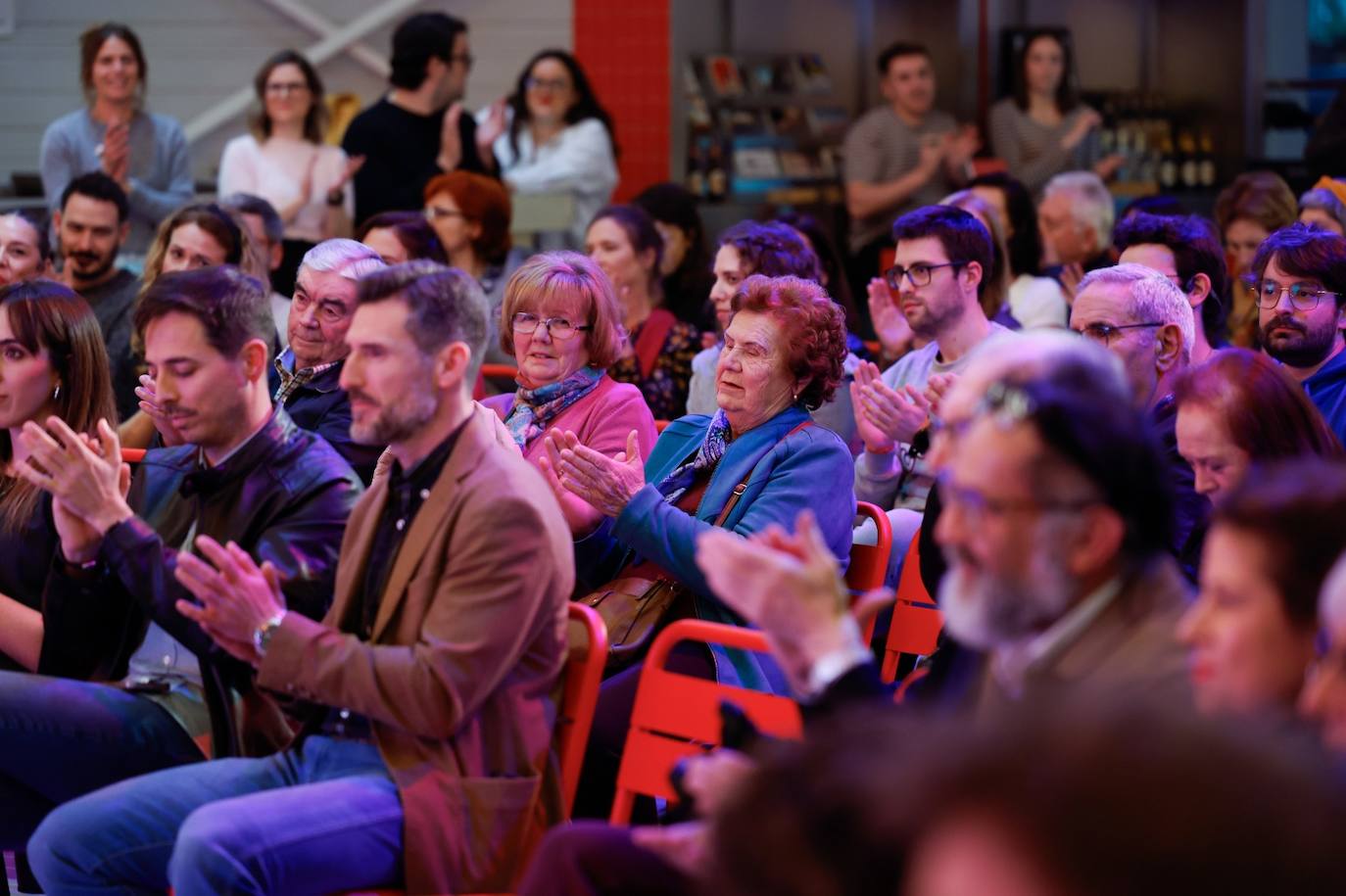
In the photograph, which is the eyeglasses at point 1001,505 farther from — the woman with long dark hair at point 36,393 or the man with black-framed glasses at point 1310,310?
the man with black-framed glasses at point 1310,310

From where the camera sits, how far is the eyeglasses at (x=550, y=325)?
3902 millimetres

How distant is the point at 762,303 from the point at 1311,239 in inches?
52.8

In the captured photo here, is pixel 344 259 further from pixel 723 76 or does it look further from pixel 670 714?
pixel 723 76

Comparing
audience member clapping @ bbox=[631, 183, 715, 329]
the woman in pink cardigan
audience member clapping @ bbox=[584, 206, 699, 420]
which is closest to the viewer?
the woman in pink cardigan

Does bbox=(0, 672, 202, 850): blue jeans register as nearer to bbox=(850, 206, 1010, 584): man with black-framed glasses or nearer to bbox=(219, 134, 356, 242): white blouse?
bbox=(850, 206, 1010, 584): man with black-framed glasses

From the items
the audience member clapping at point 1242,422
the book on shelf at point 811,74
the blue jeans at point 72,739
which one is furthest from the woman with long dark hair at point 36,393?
the book on shelf at point 811,74

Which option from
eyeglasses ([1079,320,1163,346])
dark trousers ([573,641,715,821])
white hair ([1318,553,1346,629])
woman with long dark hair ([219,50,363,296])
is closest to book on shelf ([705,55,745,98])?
woman with long dark hair ([219,50,363,296])

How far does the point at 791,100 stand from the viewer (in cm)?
855

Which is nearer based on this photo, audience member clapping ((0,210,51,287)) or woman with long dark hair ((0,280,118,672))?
woman with long dark hair ((0,280,118,672))

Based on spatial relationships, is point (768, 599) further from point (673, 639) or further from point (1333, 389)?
point (1333, 389)

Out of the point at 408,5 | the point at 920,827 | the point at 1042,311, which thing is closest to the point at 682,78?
the point at 408,5

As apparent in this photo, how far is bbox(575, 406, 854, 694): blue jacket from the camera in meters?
3.26

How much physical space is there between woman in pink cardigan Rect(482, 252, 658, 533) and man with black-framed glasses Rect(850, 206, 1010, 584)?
0.59 m

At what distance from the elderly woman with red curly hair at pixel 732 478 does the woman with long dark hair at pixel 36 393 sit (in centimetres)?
92
